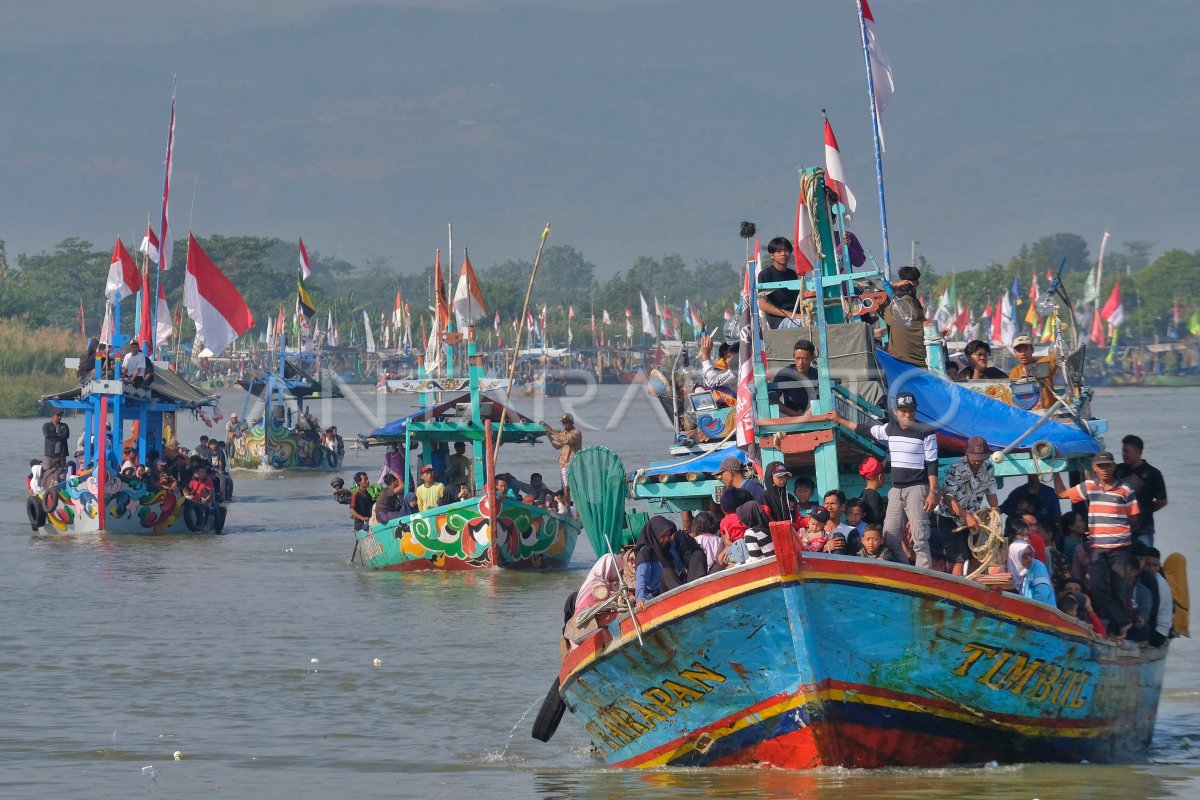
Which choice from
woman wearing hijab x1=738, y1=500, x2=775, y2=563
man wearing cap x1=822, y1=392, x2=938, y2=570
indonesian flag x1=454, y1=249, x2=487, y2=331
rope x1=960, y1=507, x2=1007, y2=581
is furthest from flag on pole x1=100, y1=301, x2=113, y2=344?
rope x1=960, y1=507, x2=1007, y2=581

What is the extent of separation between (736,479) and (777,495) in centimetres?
92

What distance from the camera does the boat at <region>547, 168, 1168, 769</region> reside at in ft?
42.8

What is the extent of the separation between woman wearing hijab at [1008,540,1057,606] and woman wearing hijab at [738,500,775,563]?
1828 mm

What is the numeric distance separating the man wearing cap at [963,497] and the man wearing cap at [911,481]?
0.69 feet

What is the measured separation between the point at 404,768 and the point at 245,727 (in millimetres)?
2363

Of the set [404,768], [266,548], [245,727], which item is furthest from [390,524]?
[404,768]

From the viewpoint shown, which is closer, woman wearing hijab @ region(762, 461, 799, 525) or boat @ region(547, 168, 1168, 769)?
boat @ region(547, 168, 1168, 769)

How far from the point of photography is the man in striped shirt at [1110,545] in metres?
15.2

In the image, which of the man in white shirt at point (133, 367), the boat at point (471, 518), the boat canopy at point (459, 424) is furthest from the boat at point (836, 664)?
the man in white shirt at point (133, 367)

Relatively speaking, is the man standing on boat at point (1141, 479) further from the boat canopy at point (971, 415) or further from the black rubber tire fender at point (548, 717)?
the black rubber tire fender at point (548, 717)

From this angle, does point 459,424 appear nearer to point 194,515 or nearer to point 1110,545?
point 194,515

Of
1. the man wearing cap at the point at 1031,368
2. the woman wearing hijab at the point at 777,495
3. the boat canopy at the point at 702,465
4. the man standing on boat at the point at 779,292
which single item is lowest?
the woman wearing hijab at the point at 777,495

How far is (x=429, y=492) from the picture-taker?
28562 millimetres

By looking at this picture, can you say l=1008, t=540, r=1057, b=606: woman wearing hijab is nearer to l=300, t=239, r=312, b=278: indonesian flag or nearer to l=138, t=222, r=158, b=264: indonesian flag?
l=138, t=222, r=158, b=264: indonesian flag
